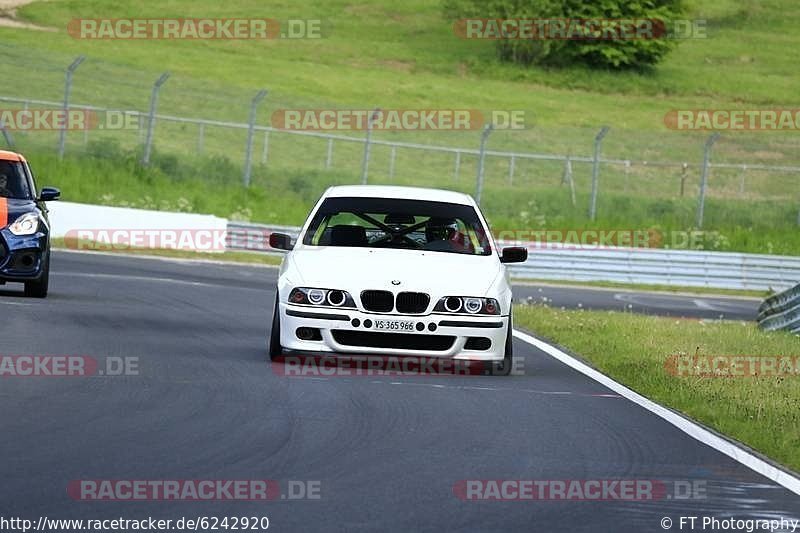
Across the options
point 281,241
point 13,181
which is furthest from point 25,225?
point 281,241

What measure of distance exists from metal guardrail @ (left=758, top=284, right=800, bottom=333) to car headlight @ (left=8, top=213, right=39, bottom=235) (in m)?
8.51

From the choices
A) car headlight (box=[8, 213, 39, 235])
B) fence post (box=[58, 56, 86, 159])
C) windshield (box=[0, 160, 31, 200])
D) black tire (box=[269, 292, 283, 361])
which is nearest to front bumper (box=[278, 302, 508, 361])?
black tire (box=[269, 292, 283, 361])

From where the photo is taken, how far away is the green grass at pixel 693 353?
11.2 m

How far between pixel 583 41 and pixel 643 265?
47.1 m

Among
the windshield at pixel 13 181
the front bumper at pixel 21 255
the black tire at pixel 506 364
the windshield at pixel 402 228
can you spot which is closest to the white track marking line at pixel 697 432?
the black tire at pixel 506 364

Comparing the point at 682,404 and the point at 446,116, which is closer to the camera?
the point at 682,404

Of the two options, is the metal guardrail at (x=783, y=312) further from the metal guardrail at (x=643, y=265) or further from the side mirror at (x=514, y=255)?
the metal guardrail at (x=643, y=265)

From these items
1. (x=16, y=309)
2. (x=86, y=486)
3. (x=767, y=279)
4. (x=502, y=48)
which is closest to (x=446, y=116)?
(x=502, y=48)

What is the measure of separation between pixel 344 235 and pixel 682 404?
314 cm

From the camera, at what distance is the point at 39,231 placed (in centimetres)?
1817

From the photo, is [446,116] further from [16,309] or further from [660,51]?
[16,309]

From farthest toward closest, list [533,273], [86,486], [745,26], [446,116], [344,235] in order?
[745,26], [446,116], [533,273], [344,235], [86,486]

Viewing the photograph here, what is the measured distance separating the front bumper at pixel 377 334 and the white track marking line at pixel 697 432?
1153mm

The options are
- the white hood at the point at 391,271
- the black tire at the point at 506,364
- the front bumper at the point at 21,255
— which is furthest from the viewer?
the front bumper at the point at 21,255
